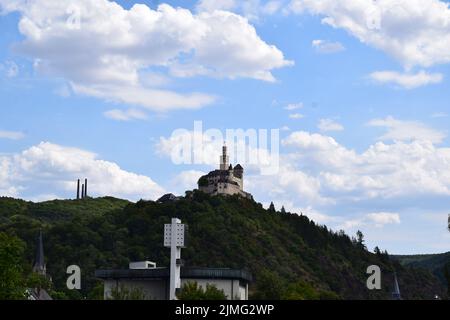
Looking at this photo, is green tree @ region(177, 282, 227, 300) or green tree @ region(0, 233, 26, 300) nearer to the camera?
green tree @ region(0, 233, 26, 300)

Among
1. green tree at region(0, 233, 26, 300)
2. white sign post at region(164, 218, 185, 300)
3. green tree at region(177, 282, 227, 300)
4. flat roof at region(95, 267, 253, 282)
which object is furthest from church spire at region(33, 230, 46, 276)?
green tree at region(177, 282, 227, 300)

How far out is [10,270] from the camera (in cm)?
7194

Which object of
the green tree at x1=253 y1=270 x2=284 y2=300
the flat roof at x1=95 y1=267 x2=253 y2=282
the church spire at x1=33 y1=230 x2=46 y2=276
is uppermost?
the church spire at x1=33 y1=230 x2=46 y2=276

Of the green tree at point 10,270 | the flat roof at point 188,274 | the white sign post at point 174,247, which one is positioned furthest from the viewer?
the flat roof at point 188,274

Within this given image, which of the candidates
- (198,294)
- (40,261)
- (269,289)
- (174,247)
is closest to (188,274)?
(174,247)

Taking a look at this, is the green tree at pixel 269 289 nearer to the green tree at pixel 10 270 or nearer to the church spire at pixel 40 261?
the green tree at pixel 10 270

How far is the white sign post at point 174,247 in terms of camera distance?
272 feet

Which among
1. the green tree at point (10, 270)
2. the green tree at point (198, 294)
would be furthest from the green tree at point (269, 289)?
the green tree at point (10, 270)

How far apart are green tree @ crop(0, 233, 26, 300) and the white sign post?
1401cm

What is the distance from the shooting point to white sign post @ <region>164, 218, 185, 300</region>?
3260 inches

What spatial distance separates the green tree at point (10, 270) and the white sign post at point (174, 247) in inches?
552

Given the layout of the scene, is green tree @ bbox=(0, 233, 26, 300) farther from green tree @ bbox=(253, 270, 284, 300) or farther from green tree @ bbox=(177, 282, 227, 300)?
green tree @ bbox=(253, 270, 284, 300)
